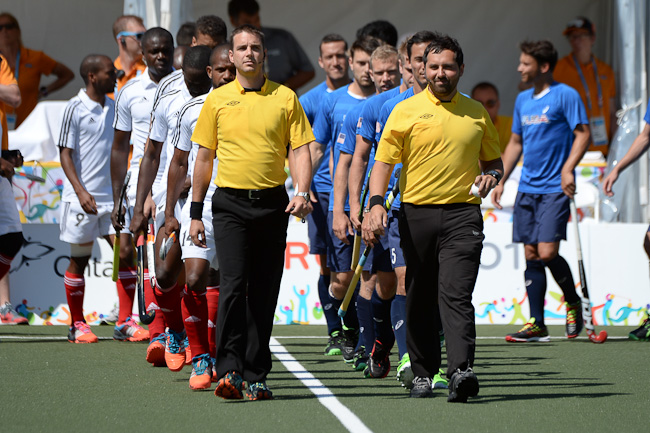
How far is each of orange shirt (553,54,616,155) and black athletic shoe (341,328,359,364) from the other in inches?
221

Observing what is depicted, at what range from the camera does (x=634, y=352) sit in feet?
28.7

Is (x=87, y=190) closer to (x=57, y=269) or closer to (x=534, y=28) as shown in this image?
(x=57, y=269)

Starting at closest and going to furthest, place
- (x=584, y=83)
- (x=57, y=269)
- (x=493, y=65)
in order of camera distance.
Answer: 1. (x=57, y=269)
2. (x=584, y=83)
3. (x=493, y=65)

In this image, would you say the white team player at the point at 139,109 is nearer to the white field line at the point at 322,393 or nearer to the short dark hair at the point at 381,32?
the white field line at the point at 322,393

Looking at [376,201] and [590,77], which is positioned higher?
[590,77]

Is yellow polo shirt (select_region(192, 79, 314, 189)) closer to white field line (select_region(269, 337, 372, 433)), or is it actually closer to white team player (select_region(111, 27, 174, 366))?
white field line (select_region(269, 337, 372, 433))

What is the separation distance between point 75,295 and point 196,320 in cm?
300

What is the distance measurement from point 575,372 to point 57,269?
540 cm

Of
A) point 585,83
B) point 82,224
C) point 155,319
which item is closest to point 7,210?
point 82,224

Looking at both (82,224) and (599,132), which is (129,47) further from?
(599,132)

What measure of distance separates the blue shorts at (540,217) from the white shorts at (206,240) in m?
3.75

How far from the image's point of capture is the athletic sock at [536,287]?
386 inches

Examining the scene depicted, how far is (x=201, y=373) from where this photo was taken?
6.65 metres

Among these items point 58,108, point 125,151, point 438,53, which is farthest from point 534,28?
point 438,53
